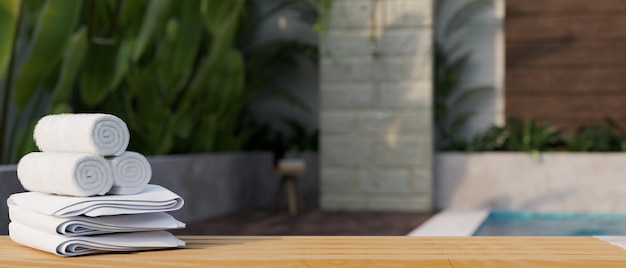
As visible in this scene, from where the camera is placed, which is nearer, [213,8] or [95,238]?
[95,238]

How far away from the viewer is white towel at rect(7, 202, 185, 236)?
1.67 metres

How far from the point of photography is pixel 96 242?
1.66 meters

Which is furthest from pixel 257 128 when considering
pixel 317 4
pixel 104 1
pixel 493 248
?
pixel 493 248

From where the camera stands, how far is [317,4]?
250 inches

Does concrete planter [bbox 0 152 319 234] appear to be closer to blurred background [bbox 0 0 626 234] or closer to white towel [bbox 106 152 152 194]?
blurred background [bbox 0 0 626 234]

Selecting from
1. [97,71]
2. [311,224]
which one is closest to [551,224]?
[311,224]

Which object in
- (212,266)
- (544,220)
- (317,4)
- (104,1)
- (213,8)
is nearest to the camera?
(212,266)

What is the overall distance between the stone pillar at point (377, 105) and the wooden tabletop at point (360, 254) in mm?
4160

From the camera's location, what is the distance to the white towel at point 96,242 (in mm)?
1652

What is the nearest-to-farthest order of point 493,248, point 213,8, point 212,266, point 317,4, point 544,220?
point 212,266
point 493,248
point 213,8
point 544,220
point 317,4

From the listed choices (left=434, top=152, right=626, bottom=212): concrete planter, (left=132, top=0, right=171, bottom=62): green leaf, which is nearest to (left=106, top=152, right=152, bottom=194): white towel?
(left=132, top=0, right=171, bottom=62): green leaf

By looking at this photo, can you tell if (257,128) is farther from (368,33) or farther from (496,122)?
(496,122)

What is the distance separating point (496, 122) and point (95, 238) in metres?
5.24

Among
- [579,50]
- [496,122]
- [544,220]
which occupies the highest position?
[579,50]
